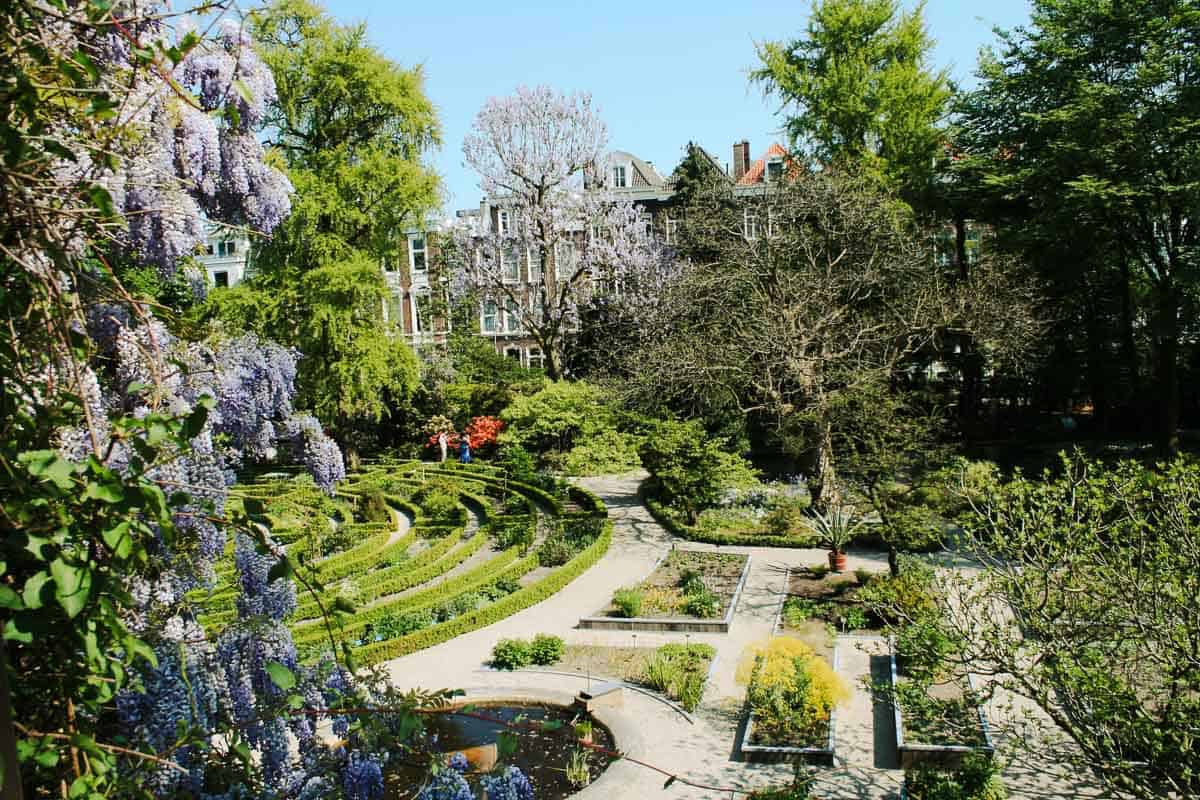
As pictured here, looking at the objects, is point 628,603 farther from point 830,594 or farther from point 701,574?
point 830,594

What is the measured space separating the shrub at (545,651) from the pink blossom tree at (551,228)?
19392 mm

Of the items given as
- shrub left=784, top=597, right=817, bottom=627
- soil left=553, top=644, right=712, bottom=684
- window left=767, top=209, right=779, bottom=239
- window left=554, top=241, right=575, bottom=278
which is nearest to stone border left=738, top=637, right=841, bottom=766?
soil left=553, top=644, right=712, bottom=684

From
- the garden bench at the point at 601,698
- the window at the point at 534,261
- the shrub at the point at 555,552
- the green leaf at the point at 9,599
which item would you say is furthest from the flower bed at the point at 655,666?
the window at the point at 534,261

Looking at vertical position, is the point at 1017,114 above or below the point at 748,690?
above

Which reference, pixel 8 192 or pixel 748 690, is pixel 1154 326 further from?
pixel 8 192

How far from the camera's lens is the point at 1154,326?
84.9 feet

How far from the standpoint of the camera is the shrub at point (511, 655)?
13805 millimetres

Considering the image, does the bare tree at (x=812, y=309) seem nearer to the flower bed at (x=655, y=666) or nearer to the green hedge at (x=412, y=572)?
the green hedge at (x=412, y=572)

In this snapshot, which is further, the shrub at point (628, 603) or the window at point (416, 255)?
the window at point (416, 255)

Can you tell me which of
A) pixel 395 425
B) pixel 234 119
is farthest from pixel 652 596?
pixel 395 425

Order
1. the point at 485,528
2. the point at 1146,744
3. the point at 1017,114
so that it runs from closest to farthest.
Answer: the point at 1146,744, the point at 485,528, the point at 1017,114

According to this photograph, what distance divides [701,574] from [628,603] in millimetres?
3038

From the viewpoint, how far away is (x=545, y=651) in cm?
1393

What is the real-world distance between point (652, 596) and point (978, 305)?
13.4 metres
